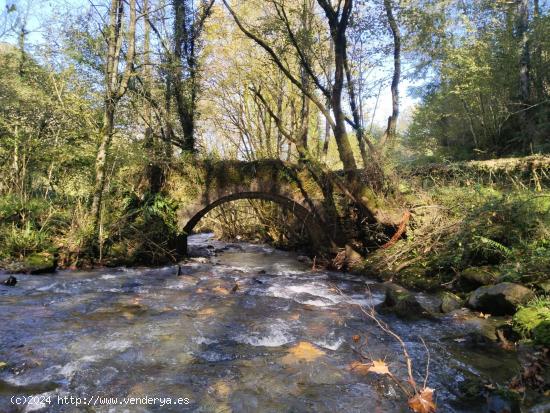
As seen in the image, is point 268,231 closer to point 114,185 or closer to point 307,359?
point 114,185

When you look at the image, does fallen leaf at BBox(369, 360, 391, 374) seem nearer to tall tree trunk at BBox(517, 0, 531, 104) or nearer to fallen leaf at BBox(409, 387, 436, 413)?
fallen leaf at BBox(409, 387, 436, 413)

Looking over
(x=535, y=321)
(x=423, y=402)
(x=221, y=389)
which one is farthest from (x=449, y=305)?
(x=221, y=389)

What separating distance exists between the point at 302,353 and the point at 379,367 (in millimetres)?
791

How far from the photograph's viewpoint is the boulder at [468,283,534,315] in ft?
16.6

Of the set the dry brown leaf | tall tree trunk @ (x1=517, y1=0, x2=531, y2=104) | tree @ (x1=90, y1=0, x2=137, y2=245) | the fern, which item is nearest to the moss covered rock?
the fern

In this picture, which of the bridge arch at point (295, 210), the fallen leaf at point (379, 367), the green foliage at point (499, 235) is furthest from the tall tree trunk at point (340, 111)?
the fallen leaf at point (379, 367)

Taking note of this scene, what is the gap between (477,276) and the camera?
6488 mm

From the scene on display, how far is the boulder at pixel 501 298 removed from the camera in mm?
5066

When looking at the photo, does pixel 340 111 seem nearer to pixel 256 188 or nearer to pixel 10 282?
pixel 256 188

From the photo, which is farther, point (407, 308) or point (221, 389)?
point (407, 308)

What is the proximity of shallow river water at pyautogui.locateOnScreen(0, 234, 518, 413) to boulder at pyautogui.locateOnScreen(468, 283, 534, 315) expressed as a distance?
27 centimetres

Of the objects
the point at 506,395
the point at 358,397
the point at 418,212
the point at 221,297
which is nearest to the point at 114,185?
the point at 221,297

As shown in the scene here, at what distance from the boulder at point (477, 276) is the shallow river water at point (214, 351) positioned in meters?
1.12

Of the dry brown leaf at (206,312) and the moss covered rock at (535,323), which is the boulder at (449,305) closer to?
the moss covered rock at (535,323)
